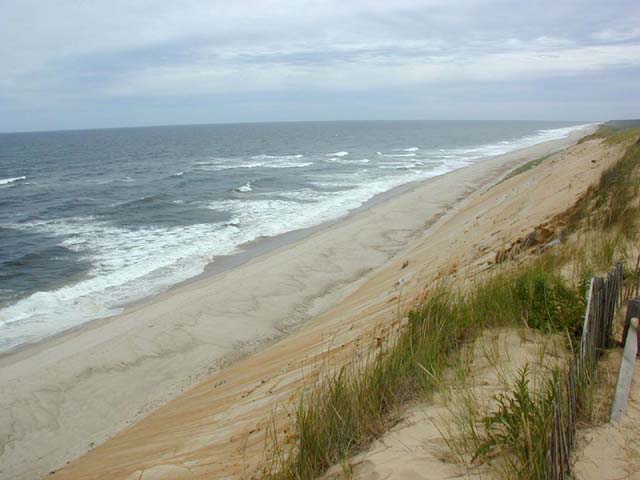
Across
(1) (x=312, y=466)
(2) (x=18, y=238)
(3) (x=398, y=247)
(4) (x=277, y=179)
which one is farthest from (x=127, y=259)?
(4) (x=277, y=179)

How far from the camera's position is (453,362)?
4027 millimetres

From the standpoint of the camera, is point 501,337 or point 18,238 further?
point 18,238

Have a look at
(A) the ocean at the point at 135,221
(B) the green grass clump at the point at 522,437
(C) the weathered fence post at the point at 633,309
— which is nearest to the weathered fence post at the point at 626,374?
(C) the weathered fence post at the point at 633,309

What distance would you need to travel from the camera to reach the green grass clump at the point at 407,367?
10.8 ft

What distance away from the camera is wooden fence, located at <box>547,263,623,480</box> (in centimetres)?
245

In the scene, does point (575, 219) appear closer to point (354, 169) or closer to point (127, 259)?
point (127, 259)

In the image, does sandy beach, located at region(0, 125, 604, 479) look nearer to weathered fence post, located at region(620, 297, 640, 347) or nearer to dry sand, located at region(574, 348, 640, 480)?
dry sand, located at region(574, 348, 640, 480)

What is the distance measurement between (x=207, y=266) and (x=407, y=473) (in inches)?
599

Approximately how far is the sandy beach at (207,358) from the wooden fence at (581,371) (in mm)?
2243

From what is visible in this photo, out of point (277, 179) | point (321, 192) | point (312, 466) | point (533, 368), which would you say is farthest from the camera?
point (277, 179)

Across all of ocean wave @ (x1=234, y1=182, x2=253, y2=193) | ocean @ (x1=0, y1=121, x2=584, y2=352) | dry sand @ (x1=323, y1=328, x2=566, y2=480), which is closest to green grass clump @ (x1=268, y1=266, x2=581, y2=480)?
dry sand @ (x1=323, y1=328, x2=566, y2=480)

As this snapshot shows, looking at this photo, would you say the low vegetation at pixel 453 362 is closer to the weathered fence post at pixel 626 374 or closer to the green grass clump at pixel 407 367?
the green grass clump at pixel 407 367

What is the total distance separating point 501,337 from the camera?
4.36 metres

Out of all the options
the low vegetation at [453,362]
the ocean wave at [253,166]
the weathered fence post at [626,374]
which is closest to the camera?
the low vegetation at [453,362]
